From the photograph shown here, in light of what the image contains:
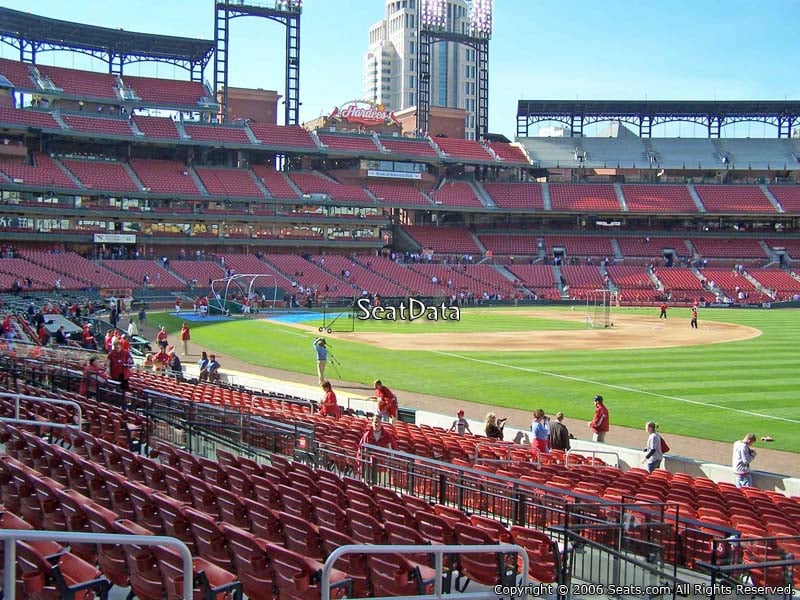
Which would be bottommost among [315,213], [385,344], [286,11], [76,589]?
[385,344]

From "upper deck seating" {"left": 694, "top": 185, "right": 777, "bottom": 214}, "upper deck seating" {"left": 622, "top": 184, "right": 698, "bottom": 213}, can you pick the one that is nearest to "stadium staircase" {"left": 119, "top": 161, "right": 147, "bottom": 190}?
"upper deck seating" {"left": 622, "top": 184, "right": 698, "bottom": 213}

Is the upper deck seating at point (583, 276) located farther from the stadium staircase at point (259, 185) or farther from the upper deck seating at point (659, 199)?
the stadium staircase at point (259, 185)

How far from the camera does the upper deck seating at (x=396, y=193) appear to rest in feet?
272

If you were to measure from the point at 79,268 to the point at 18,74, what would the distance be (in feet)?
77.0

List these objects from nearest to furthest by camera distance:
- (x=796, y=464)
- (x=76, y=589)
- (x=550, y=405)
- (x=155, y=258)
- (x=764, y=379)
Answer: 1. (x=76, y=589)
2. (x=796, y=464)
3. (x=550, y=405)
4. (x=764, y=379)
5. (x=155, y=258)

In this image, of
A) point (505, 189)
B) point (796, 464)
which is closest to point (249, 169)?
point (505, 189)

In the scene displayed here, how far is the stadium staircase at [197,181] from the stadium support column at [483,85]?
108 feet

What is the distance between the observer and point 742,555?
8.63 metres

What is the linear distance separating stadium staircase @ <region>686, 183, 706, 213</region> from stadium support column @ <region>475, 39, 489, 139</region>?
909 inches

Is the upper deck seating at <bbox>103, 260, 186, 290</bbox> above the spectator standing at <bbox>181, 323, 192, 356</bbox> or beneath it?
above

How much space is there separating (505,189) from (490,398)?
208 feet

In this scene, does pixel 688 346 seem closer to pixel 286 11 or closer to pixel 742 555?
pixel 742 555

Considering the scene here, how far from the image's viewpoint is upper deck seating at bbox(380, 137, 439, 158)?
86125mm

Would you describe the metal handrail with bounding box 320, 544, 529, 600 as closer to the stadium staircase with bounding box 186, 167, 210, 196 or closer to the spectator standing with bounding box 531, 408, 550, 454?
the spectator standing with bounding box 531, 408, 550, 454
